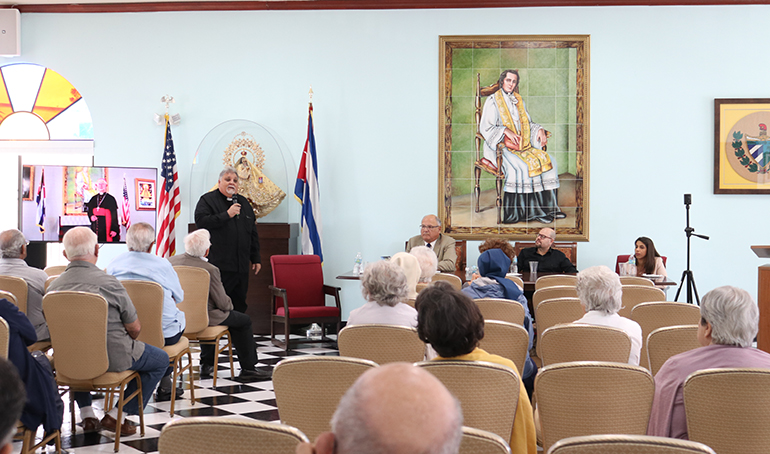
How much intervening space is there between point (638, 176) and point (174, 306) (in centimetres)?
572

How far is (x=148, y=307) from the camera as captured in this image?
3918 mm

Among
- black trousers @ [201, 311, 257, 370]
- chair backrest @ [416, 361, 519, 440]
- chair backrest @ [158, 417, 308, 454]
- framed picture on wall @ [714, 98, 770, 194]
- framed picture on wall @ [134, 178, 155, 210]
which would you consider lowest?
black trousers @ [201, 311, 257, 370]

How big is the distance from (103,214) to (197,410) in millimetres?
4308

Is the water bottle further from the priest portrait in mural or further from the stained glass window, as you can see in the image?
the stained glass window

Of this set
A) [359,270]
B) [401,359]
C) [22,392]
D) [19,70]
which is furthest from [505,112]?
[22,392]

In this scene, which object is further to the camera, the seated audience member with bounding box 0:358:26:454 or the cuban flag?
the cuban flag

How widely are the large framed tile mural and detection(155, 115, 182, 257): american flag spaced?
3.24 m

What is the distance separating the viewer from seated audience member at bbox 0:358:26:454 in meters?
1.00

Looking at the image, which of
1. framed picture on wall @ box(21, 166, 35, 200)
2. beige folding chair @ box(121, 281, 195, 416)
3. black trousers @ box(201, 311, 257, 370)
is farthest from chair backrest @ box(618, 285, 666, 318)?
framed picture on wall @ box(21, 166, 35, 200)

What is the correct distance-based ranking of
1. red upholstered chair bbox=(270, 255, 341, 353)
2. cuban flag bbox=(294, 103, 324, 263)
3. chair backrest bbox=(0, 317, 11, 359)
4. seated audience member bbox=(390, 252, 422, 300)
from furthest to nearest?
cuban flag bbox=(294, 103, 324, 263), red upholstered chair bbox=(270, 255, 341, 353), seated audience member bbox=(390, 252, 422, 300), chair backrest bbox=(0, 317, 11, 359)

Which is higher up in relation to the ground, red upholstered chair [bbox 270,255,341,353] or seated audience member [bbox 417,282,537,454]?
seated audience member [bbox 417,282,537,454]

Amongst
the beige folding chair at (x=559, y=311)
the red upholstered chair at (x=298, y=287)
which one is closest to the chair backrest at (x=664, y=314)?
the beige folding chair at (x=559, y=311)

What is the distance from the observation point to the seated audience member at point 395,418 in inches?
33.4

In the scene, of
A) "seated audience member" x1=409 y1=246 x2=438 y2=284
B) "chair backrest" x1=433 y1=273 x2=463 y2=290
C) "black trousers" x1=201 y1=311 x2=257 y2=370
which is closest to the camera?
"seated audience member" x1=409 y1=246 x2=438 y2=284
